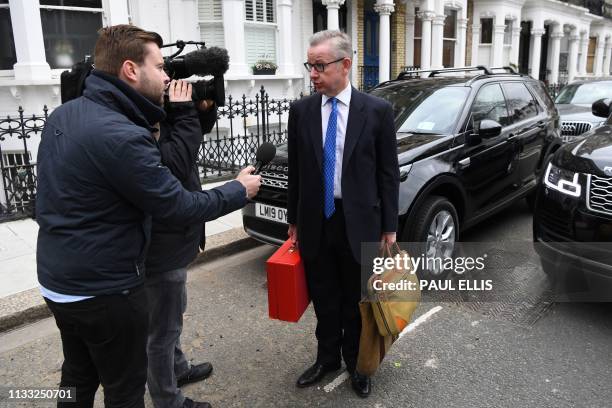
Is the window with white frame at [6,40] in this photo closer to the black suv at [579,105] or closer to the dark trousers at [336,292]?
the dark trousers at [336,292]

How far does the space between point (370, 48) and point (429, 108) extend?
11.1 metres

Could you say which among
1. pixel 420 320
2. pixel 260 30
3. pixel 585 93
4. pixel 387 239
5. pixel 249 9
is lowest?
pixel 420 320

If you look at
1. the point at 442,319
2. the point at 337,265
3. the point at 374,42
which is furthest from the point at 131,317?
the point at 374,42

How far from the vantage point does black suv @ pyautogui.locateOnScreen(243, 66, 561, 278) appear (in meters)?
4.06

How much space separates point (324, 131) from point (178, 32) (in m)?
8.17

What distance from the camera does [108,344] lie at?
1880mm

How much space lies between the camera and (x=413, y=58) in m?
16.1

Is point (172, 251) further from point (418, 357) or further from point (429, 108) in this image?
point (429, 108)

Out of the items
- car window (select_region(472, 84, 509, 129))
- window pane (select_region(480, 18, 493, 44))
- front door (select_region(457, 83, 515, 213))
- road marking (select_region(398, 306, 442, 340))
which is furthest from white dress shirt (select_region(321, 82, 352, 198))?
window pane (select_region(480, 18, 493, 44))

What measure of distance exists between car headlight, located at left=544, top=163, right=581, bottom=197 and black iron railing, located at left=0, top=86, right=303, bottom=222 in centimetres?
274

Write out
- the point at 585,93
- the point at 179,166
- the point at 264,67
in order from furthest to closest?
the point at 264,67 < the point at 585,93 < the point at 179,166

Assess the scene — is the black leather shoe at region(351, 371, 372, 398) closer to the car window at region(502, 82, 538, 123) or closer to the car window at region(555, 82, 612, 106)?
the car window at region(502, 82, 538, 123)

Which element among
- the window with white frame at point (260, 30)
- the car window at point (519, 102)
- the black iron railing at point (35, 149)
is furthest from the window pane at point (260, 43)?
the car window at point (519, 102)

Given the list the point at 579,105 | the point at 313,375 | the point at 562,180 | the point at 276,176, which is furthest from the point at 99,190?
the point at 579,105
